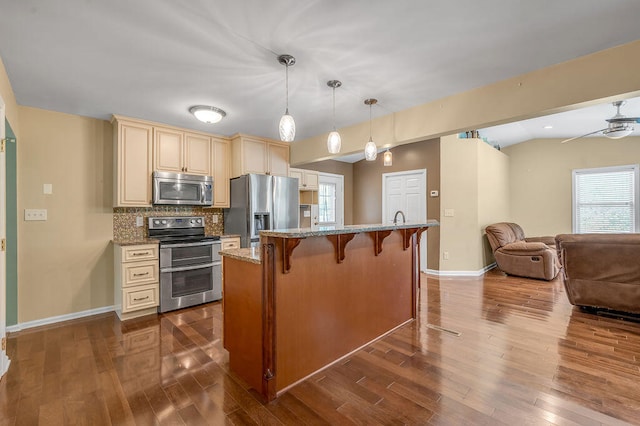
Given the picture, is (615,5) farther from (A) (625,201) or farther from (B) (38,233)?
(A) (625,201)

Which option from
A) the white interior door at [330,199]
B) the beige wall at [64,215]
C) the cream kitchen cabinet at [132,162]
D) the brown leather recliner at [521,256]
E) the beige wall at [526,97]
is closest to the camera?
the beige wall at [526,97]

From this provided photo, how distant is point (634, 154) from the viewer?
539 cm

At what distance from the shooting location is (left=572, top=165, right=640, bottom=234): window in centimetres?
547

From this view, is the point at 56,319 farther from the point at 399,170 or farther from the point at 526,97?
the point at 399,170

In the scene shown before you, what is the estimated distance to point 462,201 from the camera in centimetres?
511

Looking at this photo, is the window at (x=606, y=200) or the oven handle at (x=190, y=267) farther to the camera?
the window at (x=606, y=200)

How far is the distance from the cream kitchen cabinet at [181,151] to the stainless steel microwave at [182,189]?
4.2 inches

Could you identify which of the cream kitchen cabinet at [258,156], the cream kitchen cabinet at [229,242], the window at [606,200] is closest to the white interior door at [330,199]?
the cream kitchen cabinet at [258,156]

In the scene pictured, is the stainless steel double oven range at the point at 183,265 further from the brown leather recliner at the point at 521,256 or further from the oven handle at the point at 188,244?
the brown leather recliner at the point at 521,256

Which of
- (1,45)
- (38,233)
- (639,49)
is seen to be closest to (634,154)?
(639,49)

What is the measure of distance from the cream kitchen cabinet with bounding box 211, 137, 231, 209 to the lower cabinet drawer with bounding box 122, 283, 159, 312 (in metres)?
1.40

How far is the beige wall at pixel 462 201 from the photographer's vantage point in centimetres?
505

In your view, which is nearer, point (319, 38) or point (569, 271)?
point (319, 38)

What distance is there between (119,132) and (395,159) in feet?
15.0
